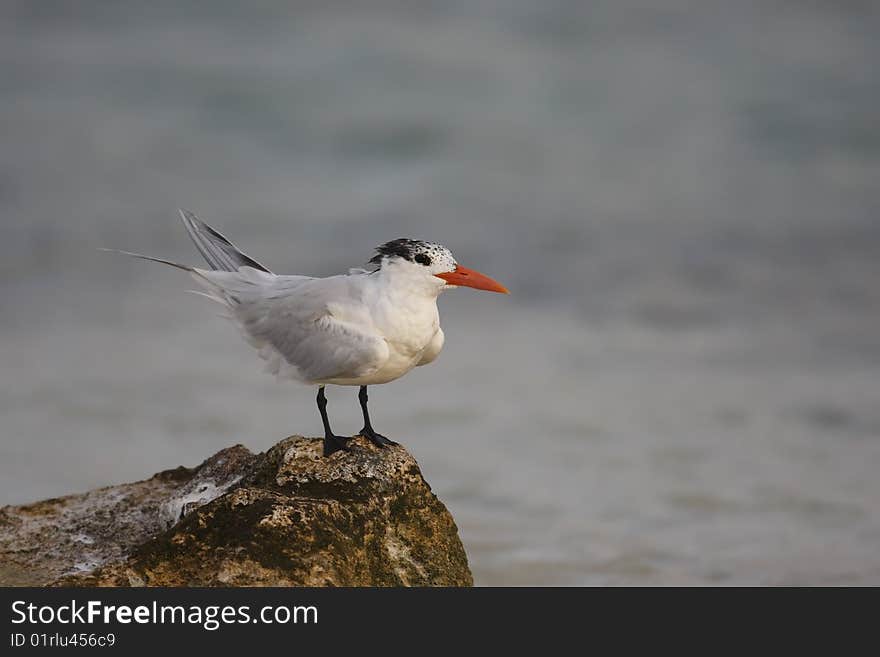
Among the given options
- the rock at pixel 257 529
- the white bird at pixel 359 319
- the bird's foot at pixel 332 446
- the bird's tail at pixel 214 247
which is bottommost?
the rock at pixel 257 529

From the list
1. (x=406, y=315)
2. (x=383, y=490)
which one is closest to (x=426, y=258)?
(x=406, y=315)

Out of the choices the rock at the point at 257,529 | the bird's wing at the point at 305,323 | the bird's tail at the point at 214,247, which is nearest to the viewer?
the rock at the point at 257,529

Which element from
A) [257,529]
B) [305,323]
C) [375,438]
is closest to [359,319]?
[305,323]

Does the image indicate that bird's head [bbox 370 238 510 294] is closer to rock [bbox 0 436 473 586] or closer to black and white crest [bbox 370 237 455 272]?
black and white crest [bbox 370 237 455 272]

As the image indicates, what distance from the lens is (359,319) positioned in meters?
7.22

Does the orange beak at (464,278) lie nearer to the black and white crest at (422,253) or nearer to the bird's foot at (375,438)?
the black and white crest at (422,253)

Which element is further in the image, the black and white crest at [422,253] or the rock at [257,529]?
the black and white crest at [422,253]

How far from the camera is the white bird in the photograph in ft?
23.5

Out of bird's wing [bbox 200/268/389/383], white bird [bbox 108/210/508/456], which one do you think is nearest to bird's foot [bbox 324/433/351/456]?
white bird [bbox 108/210/508/456]

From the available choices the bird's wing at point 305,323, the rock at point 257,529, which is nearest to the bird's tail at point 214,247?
the bird's wing at point 305,323

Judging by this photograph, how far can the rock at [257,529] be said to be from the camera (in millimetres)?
6211

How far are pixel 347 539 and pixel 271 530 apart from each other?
1.41 ft

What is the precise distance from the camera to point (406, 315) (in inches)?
282
